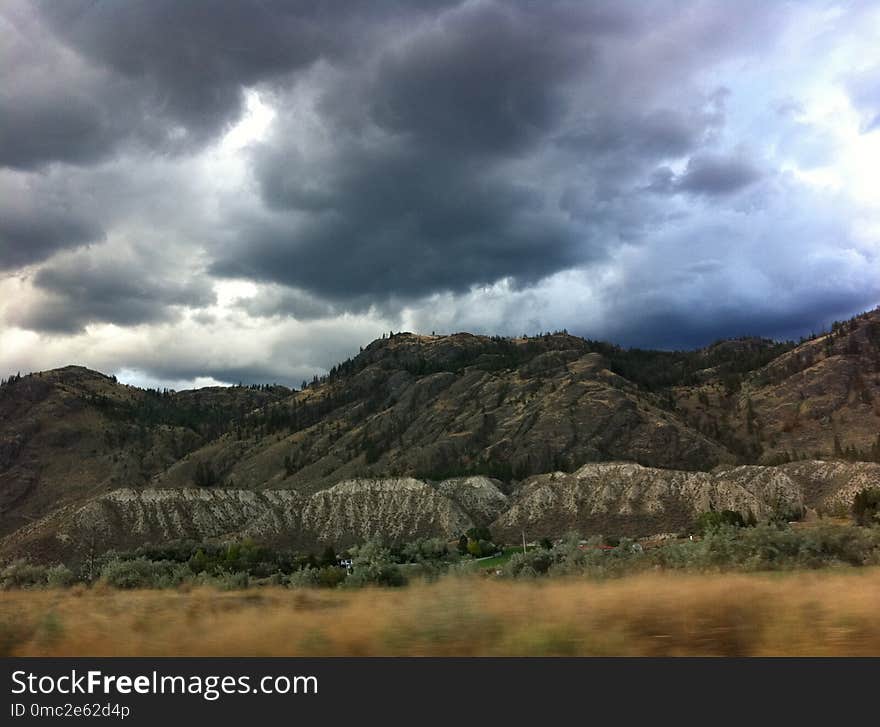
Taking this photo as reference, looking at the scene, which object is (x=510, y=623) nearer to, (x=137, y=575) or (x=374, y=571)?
(x=374, y=571)

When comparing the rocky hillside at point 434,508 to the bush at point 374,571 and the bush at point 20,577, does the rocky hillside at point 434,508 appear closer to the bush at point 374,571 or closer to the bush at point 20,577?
the bush at point 20,577

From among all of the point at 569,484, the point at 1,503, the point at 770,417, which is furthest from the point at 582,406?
the point at 1,503

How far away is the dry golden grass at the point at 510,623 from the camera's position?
297 inches

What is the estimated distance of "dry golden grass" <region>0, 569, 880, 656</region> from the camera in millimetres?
7535

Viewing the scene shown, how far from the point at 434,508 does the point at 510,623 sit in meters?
98.2

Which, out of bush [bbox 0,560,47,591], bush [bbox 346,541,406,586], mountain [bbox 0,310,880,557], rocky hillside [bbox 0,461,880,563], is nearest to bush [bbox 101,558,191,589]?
bush [bbox 0,560,47,591]

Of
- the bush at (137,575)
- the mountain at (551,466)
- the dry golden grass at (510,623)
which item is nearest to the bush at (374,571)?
the bush at (137,575)

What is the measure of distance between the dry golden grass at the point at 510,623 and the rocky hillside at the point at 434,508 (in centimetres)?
7864

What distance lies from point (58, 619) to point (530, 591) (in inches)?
256

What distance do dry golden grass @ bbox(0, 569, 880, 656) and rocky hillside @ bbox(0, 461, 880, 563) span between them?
78641mm

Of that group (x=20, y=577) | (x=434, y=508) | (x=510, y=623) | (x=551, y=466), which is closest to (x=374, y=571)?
(x=510, y=623)

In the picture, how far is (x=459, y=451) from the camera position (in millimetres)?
168250

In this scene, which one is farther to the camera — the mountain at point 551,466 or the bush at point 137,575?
the mountain at point 551,466
